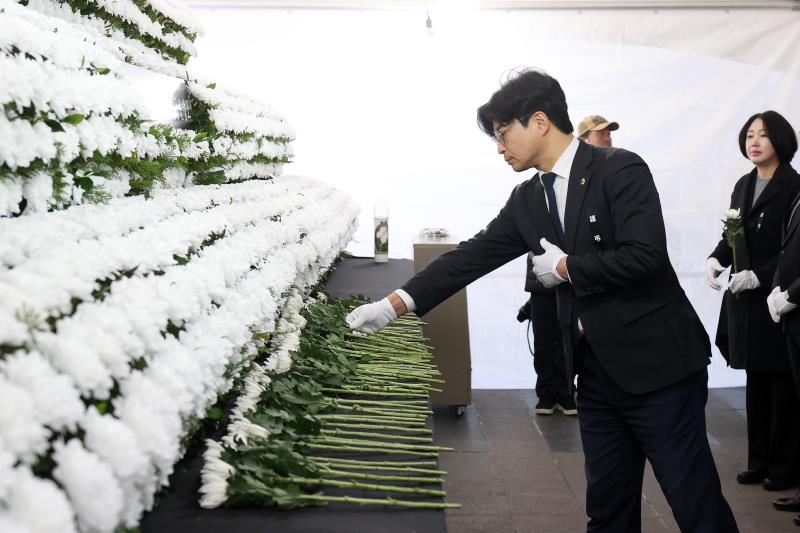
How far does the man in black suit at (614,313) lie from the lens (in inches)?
108

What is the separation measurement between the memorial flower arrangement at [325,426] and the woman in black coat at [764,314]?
8.02 feet

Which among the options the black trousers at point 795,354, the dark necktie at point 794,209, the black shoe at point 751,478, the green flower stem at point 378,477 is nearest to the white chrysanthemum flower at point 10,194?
the green flower stem at point 378,477

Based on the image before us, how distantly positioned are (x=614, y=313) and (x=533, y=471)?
Result: 8.10 ft

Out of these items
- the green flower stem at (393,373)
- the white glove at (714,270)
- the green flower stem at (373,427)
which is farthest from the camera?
the white glove at (714,270)

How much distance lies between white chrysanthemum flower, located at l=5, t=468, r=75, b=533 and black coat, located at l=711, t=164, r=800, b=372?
14.1 feet

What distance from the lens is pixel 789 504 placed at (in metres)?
4.33

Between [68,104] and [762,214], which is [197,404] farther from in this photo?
[762,214]

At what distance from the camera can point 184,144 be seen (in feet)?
8.19

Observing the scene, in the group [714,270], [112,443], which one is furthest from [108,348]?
[714,270]

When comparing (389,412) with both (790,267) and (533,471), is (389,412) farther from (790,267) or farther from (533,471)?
(533,471)

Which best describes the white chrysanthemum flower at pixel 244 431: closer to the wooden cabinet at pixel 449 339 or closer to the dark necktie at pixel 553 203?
the dark necktie at pixel 553 203

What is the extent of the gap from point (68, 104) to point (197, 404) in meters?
0.65

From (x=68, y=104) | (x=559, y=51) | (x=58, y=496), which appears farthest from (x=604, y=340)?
(x=559, y=51)

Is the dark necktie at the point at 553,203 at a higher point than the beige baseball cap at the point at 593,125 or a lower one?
lower
